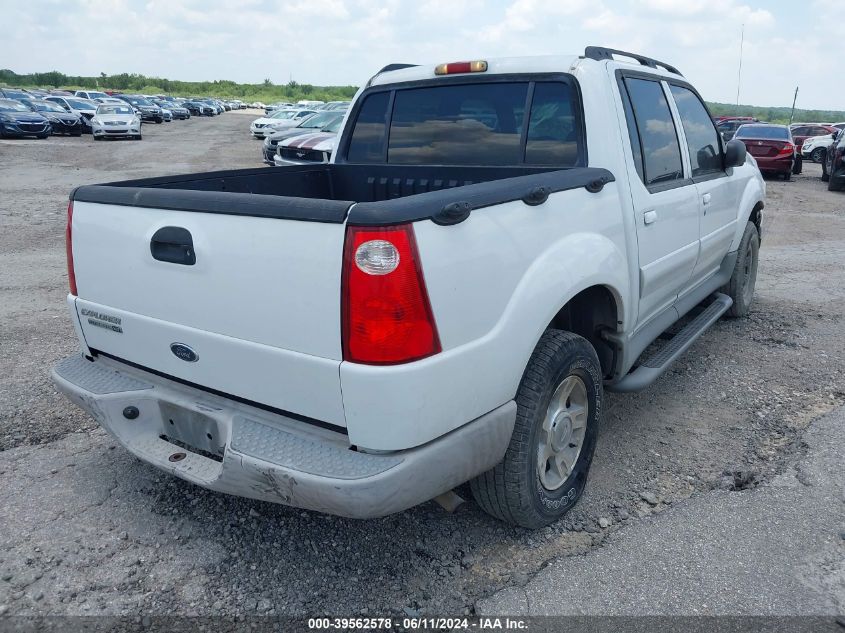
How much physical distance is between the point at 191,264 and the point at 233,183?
4.49 feet

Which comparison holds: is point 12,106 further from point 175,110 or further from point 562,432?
point 562,432

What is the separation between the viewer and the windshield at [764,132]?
58.8ft

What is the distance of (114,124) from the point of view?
90.1 ft

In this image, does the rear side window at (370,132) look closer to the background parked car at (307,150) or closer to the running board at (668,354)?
the running board at (668,354)

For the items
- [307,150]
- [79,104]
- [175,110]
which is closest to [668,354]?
[307,150]

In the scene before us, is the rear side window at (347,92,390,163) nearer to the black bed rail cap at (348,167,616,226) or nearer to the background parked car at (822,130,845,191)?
the black bed rail cap at (348,167,616,226)

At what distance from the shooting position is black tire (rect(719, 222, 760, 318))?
5.36 m

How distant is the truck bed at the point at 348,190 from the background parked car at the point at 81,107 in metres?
31.7

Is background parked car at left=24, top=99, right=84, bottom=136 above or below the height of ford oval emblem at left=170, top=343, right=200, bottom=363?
above

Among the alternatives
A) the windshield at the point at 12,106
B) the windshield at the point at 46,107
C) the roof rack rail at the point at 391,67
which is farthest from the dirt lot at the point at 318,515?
the windshield at the point at 46,107

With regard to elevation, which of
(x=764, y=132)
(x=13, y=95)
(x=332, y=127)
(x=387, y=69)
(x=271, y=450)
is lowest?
(x=271, y=450)

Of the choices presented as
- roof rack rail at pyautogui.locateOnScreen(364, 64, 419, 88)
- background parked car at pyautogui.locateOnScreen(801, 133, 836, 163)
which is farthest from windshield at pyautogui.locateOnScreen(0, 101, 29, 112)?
background parked car at pyautogui.locateOnScreen(801, 133, 836, 163)

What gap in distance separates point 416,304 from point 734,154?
3452 millimetres

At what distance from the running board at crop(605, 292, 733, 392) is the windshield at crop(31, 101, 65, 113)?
32.5 m
